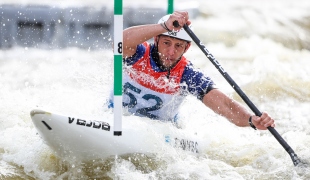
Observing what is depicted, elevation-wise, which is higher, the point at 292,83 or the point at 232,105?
the point at 232,105

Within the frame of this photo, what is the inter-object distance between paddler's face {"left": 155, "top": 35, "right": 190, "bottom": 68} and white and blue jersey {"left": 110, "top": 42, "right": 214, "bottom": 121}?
0.07 m

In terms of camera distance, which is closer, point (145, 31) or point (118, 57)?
point (118, 57)

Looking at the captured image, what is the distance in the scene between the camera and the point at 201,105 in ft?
21.2

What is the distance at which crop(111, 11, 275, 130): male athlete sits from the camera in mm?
5066

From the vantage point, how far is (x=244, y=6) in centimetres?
1662

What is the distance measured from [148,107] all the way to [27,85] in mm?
4958

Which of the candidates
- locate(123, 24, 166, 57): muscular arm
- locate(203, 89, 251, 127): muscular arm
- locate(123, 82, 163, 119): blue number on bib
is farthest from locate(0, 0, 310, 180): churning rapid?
locate(123, 24, 166, 57): muscular arm

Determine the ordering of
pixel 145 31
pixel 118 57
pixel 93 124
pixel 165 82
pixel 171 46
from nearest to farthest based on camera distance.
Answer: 1. pixel 118 57
2. pixel 93 124
3. pixel 145 31
4. pixel 171 46
5. pixel 165 82

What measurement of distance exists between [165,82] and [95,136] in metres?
0.95

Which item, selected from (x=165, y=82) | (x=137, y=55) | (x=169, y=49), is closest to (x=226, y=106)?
(x=165, y=82)

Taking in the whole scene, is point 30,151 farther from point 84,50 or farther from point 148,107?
point 84,50

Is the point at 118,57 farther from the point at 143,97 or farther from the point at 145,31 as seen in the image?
the point at 143,97

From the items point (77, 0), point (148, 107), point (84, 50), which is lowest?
point (84, 50)

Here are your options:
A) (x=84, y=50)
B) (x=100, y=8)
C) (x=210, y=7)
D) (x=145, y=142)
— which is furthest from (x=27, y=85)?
(x=210, y=7)
